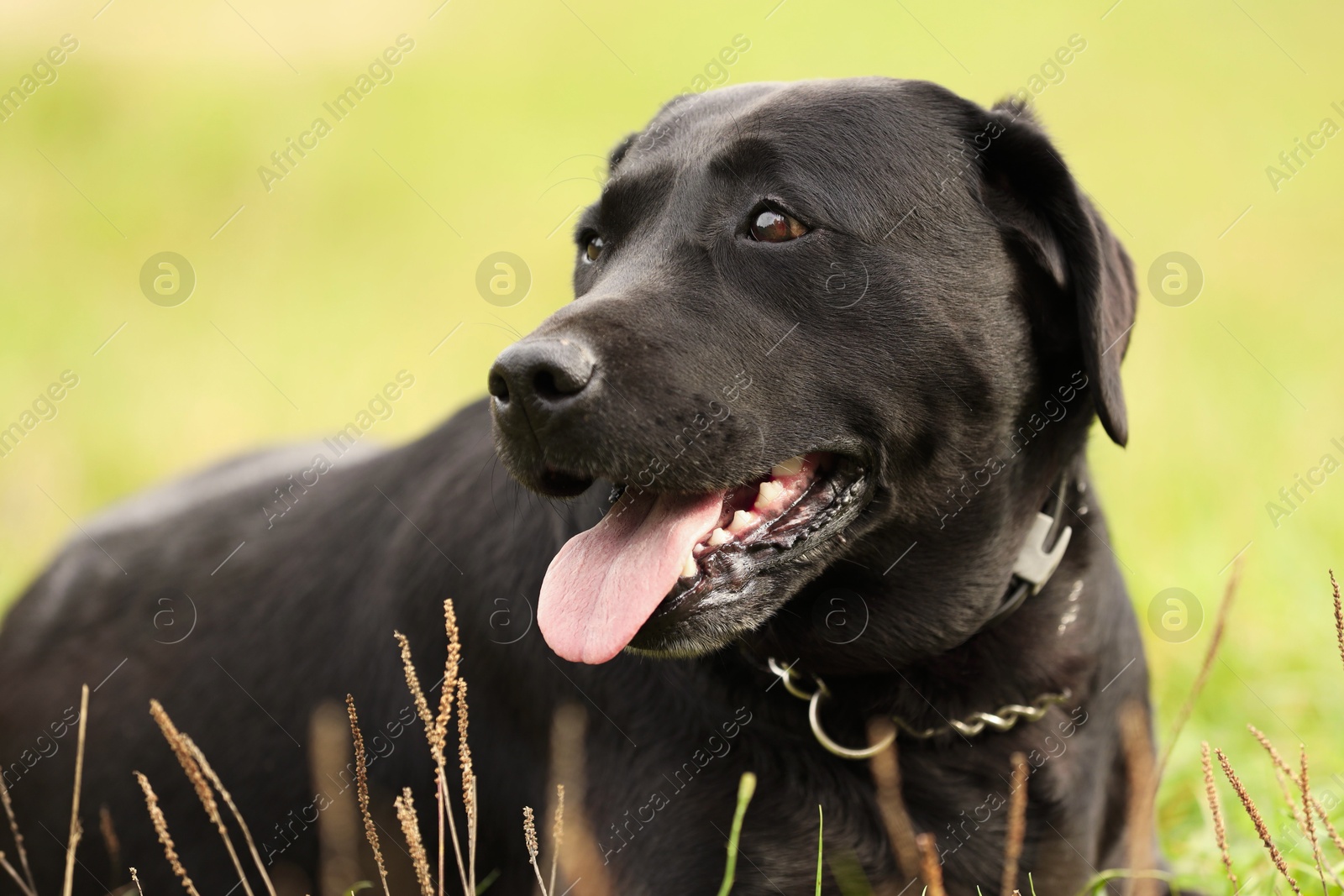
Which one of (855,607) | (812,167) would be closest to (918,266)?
(812,167)

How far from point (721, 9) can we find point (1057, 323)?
19596 millimetres

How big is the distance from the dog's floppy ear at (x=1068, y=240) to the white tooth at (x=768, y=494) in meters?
0.69

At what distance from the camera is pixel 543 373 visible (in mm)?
2418

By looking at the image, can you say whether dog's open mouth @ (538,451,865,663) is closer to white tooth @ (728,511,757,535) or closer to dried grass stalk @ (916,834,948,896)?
white tooth @ (728,511,757,535)

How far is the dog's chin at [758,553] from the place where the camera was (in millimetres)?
2502

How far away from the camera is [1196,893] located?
329 cm

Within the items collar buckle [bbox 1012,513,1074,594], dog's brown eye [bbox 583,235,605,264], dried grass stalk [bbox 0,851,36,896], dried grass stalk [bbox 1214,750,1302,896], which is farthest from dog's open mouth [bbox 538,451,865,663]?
dried grass stalk [bbox 0,851,36,896]

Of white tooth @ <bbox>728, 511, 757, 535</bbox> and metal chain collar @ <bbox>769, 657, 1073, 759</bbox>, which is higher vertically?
white tooth @ <bbox>728, 511, 757, 535</bbox>

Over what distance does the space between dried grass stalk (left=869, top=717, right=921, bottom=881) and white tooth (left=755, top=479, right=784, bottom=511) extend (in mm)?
569

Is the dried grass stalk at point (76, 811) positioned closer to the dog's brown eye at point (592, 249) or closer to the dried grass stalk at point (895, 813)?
the dog's brown eye at point (592, 249)

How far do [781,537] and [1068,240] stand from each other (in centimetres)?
91

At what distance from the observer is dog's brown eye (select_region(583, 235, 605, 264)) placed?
3108 mm

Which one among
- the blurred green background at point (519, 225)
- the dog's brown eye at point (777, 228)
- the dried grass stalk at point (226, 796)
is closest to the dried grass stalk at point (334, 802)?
the dried grass stalk at point (226, 796)

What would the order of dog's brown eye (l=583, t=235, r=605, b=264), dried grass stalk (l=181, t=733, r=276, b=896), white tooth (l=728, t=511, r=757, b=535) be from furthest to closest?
dog's brown eye (l=583, t=235, r=605, b=264)
white tooth (l=728, t=511, r=757, b=535)
dried grass stalk (l=181, t=733, r=276, b=896)
